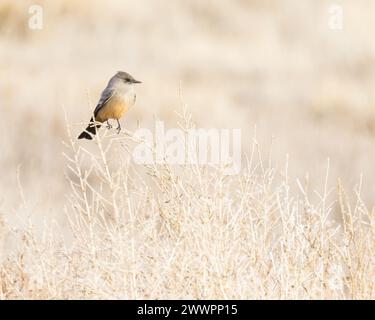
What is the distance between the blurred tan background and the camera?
54.6ft

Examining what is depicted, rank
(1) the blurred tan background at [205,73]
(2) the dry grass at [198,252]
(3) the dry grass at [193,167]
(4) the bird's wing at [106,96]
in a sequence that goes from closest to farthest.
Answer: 1. (2) the dry grass at [198,252]
2. (3) the dry grass at [193,167]
3. (4) the bird's wing at [106,96]
4. (1) the blurred tan background at [205,73]

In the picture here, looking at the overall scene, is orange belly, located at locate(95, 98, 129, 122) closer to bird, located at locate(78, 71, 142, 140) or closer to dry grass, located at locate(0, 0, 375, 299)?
bird, located at locate(78, 71, 142, 140)

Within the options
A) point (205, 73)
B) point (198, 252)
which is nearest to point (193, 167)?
point (198, 252)

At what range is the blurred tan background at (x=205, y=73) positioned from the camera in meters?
16.6

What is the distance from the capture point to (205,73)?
68.9ft

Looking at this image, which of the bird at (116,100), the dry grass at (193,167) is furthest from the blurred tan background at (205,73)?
the bird at (116,100)

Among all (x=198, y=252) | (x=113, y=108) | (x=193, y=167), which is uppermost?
(x=113, y=108)

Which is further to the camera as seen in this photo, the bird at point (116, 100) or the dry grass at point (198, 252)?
the bird at point (116, 100)

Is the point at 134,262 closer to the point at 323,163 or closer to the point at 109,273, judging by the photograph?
the point at 109,273

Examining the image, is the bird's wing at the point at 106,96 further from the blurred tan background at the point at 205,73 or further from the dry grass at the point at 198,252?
the blurred tan background at the point at 205,73

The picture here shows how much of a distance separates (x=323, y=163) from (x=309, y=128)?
1769 mm

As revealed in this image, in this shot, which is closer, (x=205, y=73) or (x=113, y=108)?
(x=113, y=108)

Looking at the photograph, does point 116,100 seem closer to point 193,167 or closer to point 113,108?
point 113,108

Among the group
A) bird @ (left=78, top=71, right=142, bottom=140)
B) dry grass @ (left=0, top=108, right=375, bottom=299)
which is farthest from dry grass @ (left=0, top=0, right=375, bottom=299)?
bird @ (left=78, top=71, right=142, bottom=140)
